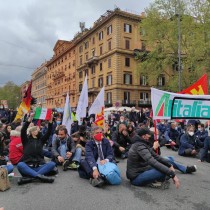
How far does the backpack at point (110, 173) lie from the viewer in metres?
6.14

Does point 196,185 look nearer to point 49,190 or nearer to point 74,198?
point 74,198

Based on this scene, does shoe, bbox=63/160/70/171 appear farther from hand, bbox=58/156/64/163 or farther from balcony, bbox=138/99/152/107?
balcony, bbox=138/99/152/107

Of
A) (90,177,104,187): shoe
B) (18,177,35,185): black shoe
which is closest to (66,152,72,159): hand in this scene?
(18,177,35,185): black shoe

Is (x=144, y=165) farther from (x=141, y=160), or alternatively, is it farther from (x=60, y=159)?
(x=60, y=159)

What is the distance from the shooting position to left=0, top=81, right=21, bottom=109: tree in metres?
107

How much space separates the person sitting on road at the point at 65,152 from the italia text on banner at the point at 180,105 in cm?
278

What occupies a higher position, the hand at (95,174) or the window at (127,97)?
the window at (127,97)

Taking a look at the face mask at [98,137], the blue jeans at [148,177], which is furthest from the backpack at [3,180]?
the blue jeans at [148,177]

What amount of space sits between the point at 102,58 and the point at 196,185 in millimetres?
50535

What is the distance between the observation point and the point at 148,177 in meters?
5.91

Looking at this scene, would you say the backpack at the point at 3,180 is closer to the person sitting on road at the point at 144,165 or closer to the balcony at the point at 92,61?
the person sitting on road at the point at 144,165

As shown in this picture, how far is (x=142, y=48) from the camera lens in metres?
53.8

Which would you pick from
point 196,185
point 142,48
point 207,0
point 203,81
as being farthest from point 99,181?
point 142,48

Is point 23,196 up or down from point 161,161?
down
